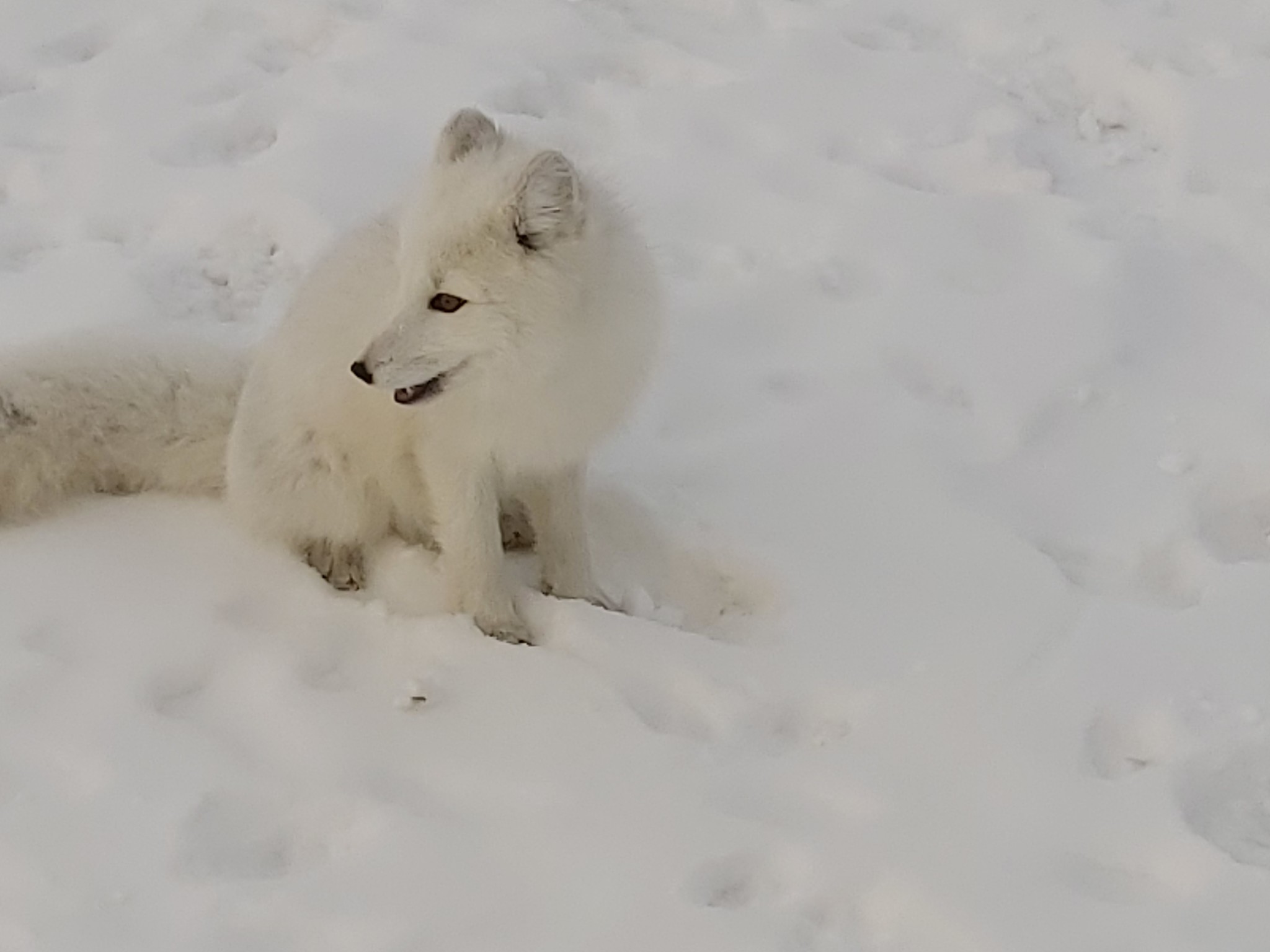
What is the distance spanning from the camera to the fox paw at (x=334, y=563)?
3.23m

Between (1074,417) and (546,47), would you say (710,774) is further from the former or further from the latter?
(546,47)

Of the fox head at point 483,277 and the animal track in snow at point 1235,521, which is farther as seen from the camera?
the animal track in snow at point 1235,521

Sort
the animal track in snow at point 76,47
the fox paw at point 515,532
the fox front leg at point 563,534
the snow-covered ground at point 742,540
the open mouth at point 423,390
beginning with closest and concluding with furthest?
the snow-covered ground at point 742,540 < the open mouth at point 423,390 < the fox front leg at point 563,534 < the fox paw at point 515,532 < the animal track in snow at point 76,47

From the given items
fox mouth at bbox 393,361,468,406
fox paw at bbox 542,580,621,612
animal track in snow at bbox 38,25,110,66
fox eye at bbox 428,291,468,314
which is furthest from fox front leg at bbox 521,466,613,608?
animal track in snow at bbox 38,25,110,66

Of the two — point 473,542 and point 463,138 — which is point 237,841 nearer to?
point 473,542

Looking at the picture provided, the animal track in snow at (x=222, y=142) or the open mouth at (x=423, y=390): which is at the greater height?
the open mouth at (x=423, y=390)

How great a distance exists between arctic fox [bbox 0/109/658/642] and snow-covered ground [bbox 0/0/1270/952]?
0.42ft

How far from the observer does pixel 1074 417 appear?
360 centimetres

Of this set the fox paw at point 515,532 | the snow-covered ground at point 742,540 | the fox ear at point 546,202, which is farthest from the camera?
the fox paw at point 515,532

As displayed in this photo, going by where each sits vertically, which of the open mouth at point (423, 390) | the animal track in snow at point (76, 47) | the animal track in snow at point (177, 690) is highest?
the open mouth at point (423, 390)

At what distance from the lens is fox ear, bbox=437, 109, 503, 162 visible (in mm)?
2830

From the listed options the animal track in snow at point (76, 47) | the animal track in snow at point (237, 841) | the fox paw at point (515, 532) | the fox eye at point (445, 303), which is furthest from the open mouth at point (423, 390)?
the animal track in snow at point (76, 47)

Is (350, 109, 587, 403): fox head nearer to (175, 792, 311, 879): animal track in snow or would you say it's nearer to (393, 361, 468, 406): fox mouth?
(393, 361, 468, 406): fox mouth

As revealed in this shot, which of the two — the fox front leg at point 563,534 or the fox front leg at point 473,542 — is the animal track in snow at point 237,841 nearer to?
the fox front leg at point 473,542
